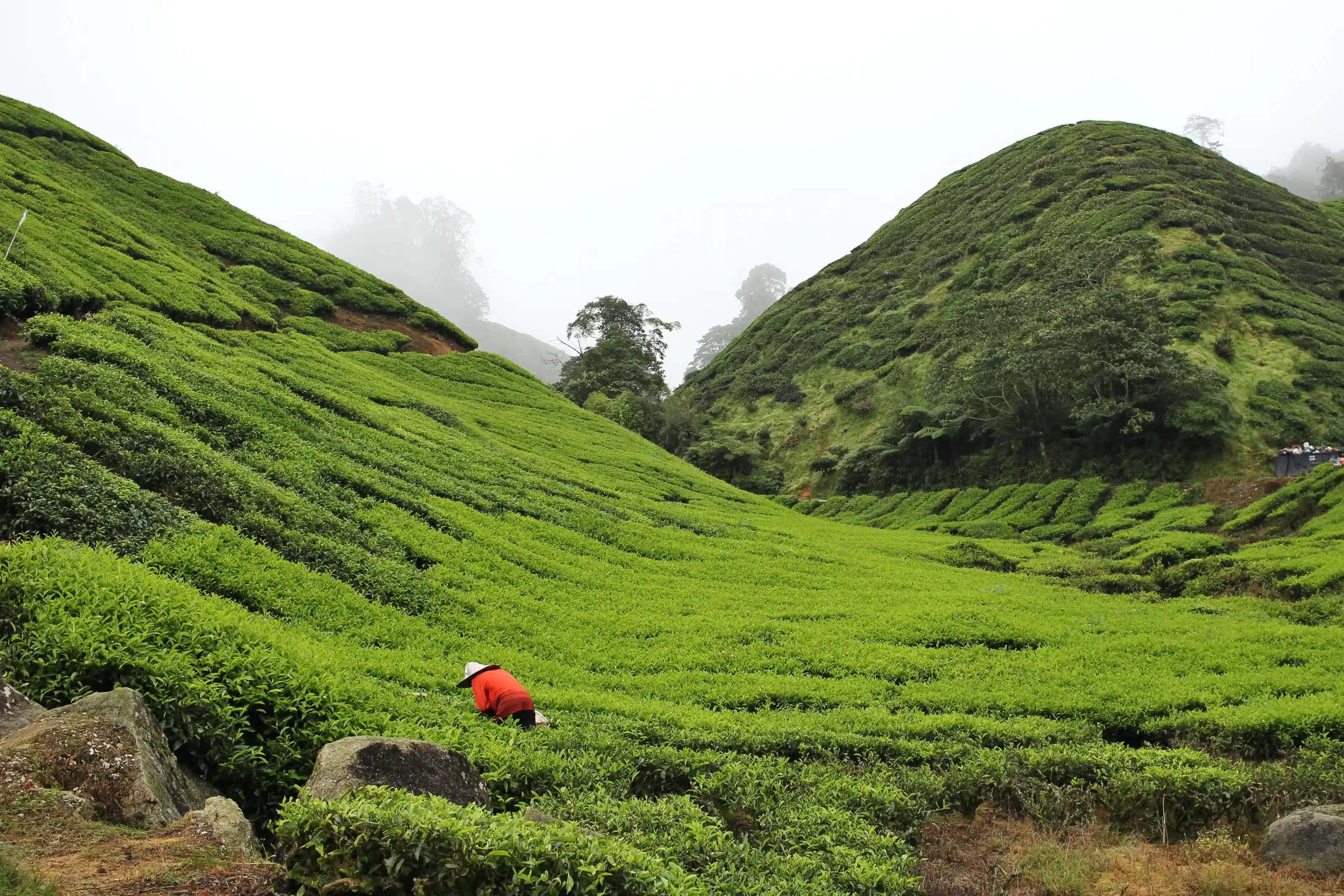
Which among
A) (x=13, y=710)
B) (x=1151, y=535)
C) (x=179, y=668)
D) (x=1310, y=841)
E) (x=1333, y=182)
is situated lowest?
(x=13, y=710)

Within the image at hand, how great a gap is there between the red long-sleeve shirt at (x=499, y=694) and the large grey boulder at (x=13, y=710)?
4.22m

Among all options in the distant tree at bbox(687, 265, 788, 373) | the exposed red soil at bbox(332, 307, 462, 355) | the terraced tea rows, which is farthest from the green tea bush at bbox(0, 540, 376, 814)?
the distant tree at bbox(687, 265, 788, 373)

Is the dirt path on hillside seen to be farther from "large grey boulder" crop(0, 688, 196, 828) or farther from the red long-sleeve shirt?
the red long-sleeve shirt

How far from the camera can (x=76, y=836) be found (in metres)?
4.45

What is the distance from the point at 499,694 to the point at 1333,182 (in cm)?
17395

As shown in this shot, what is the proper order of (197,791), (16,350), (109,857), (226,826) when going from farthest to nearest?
(16,350), (197,791), (226,826), (109,857)

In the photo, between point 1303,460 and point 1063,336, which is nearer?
point 1303,460

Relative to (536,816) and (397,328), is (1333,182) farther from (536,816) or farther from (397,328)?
→ (536,816)

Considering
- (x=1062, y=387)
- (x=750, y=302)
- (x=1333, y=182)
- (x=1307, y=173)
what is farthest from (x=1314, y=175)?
(x=1062, y=387)

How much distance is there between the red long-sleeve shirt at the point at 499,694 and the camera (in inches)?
339

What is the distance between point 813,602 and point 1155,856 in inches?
398

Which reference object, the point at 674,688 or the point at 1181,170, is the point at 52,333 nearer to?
the point at 674,688

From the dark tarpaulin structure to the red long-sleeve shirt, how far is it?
36.4 metres

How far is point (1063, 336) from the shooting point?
36.9 meters
